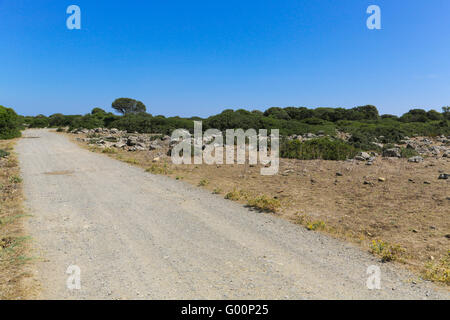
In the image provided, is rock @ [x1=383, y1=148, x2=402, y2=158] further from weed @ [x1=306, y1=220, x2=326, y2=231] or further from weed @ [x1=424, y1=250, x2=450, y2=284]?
weed @ [x1=424, y1=250, x2=450, y2=284]

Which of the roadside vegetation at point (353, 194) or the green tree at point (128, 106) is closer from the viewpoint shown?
the roadside vegetation at point (353, 194)

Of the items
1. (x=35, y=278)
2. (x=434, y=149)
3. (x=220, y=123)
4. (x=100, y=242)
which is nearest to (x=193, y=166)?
(x=100, y=242)

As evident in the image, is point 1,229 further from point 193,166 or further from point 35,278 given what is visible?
point 193,166

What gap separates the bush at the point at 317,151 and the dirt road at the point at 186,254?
955cm

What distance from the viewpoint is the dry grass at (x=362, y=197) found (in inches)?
216

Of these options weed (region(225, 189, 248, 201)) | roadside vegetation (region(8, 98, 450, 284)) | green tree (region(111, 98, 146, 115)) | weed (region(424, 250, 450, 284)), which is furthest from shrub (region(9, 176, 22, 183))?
green tree (region(111, 98, 146, 115))

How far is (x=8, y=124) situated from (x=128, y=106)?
1937 inches

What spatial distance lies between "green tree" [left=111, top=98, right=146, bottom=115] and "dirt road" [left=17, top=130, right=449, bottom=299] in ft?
239

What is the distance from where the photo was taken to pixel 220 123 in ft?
111

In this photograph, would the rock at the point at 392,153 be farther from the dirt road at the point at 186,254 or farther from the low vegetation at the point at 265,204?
the dirt road at the point at 186,254

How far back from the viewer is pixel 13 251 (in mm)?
4805

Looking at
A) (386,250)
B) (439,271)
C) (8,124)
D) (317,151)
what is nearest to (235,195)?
(386,250)

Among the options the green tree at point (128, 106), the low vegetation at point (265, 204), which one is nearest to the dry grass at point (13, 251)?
the low vegetation at point (265, 204)
